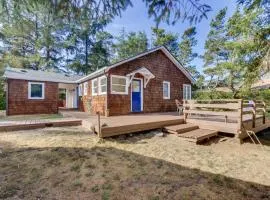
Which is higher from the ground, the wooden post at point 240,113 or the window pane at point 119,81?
the window pane at point 119,81

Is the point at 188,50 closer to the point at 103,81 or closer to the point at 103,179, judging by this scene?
the point at 103,81

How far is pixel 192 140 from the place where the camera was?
5.99m

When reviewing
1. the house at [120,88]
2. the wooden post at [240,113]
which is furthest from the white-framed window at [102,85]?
the wooden post at [240,113]

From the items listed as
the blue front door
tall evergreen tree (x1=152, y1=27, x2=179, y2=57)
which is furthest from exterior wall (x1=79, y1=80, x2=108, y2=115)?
tall evergreen tree (x1=152, y1=27, x2=179, y2=57)

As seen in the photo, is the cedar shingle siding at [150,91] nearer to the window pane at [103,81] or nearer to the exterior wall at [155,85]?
the exterior wall at [155,85]

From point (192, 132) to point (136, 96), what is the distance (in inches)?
198

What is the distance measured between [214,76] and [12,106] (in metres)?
20.1

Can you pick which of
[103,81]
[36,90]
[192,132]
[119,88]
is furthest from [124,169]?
[36,90]

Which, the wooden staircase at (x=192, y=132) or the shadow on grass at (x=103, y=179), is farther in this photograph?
the wooden staircase at (x=192, y=132)

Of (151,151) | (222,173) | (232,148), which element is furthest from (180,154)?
(232,148)

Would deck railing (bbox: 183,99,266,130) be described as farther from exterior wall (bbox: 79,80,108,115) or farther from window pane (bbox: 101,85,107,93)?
exterior wall (bbox: 79,80,108,115)

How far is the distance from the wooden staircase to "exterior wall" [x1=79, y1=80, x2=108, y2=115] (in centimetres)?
447

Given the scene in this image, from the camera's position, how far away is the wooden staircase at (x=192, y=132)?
6.03 metres

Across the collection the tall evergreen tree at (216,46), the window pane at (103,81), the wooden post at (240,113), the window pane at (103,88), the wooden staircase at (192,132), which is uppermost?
the tall evergreen tree at (216,46)
